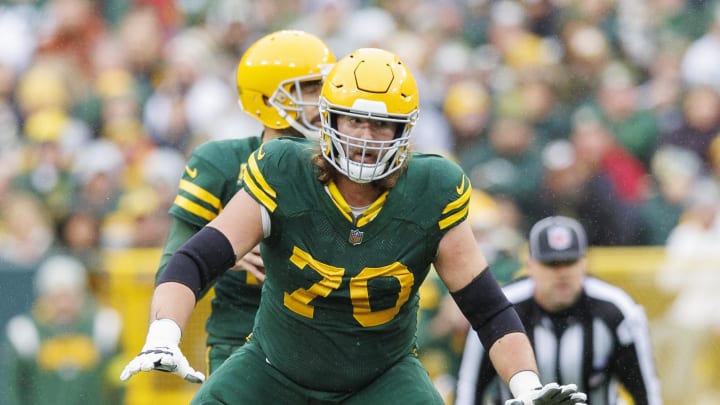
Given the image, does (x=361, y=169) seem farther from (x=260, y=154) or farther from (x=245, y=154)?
(x=245, y=154)

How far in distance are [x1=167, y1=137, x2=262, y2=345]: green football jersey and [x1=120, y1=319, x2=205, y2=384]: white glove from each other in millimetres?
1217

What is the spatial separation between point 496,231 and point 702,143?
85.3 inches

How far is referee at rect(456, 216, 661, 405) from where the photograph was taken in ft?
19.9

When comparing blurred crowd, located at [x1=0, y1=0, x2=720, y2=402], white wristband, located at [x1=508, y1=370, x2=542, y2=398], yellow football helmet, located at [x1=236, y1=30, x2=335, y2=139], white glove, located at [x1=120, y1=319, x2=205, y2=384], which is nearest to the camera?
white glove, located at [x1=120, y1=319, x2=205, y2=384]

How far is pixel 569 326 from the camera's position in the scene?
20.8 feet

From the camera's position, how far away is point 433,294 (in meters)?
8.23

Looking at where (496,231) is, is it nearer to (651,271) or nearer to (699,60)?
(651,271)

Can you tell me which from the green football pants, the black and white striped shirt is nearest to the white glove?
the green football pants

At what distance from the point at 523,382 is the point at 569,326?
2.38 metres

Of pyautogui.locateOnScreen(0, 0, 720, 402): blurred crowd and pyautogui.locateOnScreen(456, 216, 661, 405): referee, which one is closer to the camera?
pyautogui.locateOnScreen(456, 216, 661, 405): referee

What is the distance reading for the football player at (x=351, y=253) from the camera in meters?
4.07

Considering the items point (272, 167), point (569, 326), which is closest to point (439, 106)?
point (569, 326)

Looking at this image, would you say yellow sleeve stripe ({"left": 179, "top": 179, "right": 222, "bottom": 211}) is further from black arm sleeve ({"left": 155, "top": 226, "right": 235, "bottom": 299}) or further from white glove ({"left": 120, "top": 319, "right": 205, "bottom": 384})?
white glove ({"left": 120, "top": 319, "right": 205, "bottom": 384})

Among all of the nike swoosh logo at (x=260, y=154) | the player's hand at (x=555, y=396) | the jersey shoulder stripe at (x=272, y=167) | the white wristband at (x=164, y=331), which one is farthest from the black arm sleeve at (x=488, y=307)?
the white wristband at (x=164, y=331)
